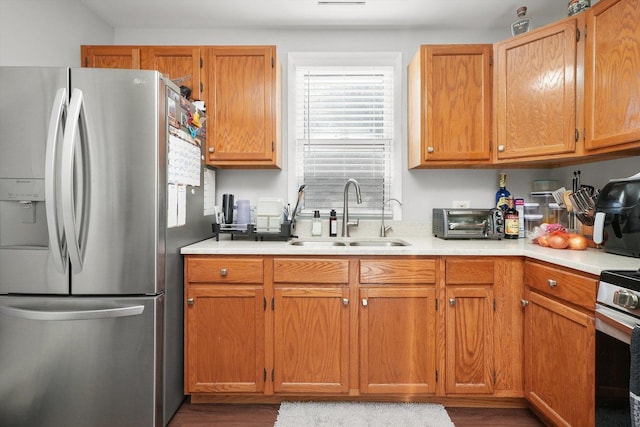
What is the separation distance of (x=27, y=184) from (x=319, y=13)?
206cm

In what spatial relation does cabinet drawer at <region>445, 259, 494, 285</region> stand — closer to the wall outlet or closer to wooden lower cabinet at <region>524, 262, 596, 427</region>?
wooden lower cabinet at <region>524, 262, 596, 427</region>

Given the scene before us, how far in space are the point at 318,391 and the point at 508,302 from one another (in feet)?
3.84

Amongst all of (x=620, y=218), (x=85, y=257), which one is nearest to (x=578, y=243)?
(x=620, y=218)

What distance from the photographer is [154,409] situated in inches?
65.9

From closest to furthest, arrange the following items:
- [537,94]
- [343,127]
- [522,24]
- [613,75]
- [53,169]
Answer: [53,169] → [613,75] → [537,94] → [522,24] → [343,127]

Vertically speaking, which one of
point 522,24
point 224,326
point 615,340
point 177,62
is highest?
point 522,24

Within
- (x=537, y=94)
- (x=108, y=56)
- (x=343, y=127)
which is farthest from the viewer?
(x=343, y=127)

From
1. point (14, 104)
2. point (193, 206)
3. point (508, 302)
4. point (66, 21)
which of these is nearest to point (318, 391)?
point (508, 302)

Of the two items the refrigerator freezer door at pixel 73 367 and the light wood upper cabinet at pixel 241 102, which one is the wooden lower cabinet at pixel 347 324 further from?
the light wood upper cabinet at pixel 241 102

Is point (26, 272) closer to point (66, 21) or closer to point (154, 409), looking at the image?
point (154, 409)

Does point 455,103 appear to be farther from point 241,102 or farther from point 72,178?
point 72,178

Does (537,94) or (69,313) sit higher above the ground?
(537,94)

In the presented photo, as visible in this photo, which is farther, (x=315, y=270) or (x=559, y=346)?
(x=315, y=270)

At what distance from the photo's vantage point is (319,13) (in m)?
2.44
